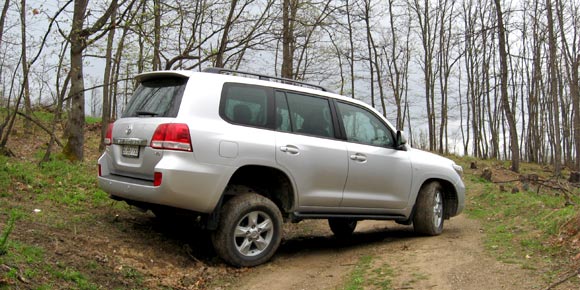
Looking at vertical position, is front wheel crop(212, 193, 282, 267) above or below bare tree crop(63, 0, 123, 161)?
below

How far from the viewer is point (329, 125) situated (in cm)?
618

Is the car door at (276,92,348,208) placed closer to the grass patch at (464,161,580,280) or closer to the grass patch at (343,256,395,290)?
the grass patch at (343,256,395,290)

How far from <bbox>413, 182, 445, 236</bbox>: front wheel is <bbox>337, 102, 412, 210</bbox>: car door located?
15.5 inches

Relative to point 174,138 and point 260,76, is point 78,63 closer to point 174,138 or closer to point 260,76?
point 260,76

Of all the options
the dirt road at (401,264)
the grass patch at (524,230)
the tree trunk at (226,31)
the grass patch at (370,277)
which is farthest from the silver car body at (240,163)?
the tree trunk at (226,31)

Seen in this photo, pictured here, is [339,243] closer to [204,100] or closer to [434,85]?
[204,100]

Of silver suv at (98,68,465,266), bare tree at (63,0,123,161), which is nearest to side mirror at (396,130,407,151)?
silver suv at (98,68,465,266)

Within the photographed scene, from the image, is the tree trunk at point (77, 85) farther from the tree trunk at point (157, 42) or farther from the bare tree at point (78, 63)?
the tree trunk at point (157, 42)

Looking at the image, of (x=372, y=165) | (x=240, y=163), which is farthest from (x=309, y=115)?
(x=240, y=163)

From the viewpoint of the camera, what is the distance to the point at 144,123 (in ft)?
17.1

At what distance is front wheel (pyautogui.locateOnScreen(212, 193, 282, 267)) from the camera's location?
16.9 feet

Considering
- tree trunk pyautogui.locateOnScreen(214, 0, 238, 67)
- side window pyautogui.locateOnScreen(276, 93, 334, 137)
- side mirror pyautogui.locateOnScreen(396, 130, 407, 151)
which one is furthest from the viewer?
tree trunk pyautogui.locateOnScreen(214, 0, 238, 67)

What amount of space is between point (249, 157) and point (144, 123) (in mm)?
1153

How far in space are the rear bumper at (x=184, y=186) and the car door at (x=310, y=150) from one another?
821 millimetres
